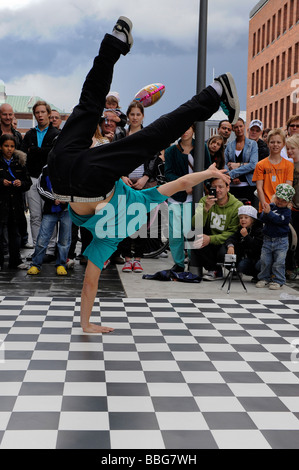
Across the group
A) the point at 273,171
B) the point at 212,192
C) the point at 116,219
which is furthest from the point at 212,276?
the point at 116,219

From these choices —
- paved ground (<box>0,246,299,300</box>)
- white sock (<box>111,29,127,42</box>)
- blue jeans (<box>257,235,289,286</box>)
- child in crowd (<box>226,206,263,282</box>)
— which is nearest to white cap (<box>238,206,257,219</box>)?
child in crowd (<box>226,206,263,282</box>)

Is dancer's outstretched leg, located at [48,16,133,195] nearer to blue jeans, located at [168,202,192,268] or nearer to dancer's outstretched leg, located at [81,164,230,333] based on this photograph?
dancer's outstretched leg, located at [81,164,230,333]

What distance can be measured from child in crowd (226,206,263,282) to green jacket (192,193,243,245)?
0.10 metres

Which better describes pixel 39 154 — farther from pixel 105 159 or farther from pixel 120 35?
pixel 105 159

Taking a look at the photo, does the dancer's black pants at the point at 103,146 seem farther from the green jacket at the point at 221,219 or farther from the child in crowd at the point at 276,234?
the green jacket at the point at 221,219

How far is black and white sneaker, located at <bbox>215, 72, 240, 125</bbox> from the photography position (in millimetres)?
4816

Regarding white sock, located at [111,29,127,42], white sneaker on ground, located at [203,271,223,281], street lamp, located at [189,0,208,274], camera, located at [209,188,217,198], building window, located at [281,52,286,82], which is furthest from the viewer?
building window, located at [281,52,286,82]

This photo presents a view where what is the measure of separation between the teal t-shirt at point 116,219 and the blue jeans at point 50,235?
2849 mm

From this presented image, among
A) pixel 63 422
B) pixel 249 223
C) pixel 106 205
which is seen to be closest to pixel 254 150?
pixel 249 223

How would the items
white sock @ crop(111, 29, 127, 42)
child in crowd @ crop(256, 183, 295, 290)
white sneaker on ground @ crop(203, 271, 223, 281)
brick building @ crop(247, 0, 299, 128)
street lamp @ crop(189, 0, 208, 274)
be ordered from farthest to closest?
brick building @ crop(247, 0, 299, 128), white sneaker on ground @ crop(203, 271, 223, 281), street lamp @ crop(189, 0, 208, 274), child in crowd @ crop(256, 183, 295, 290), white sock @ crop(111, 29, 127, 42)

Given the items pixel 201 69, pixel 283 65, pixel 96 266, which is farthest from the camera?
pixel 283 65

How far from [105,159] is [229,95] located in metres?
1.27

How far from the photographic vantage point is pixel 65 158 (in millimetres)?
4254

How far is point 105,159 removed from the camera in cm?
426
